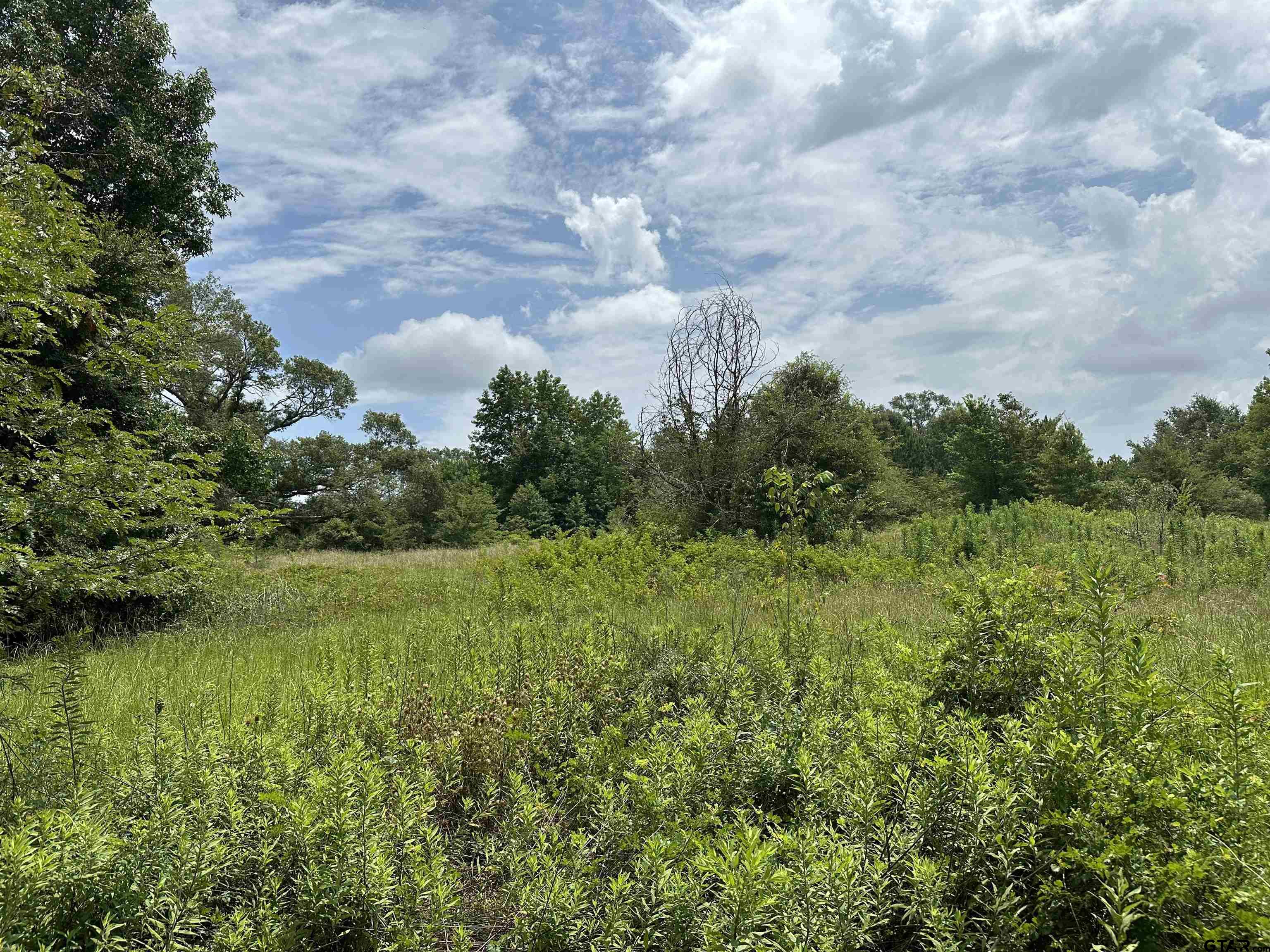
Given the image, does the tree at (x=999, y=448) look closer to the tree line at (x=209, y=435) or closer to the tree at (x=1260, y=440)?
the tree line at (x=209, y=435)

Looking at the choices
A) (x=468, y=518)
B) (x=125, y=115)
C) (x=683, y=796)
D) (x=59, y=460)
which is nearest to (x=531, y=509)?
(x=468, y=518)

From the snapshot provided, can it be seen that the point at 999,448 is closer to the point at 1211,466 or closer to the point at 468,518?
the point at 1211,466

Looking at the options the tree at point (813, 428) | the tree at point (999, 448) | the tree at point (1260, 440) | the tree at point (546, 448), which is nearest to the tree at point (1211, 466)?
the tree at point (1260, 440)

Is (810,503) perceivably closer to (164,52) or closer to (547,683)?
(547,683)

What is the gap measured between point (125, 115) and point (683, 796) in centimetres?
1772

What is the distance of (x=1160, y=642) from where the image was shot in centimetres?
523

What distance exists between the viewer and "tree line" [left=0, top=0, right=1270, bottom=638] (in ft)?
13.1

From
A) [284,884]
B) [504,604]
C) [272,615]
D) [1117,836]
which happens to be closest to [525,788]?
[284,884]

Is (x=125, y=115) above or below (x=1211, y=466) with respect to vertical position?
above

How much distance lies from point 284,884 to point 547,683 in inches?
Result: 72.5

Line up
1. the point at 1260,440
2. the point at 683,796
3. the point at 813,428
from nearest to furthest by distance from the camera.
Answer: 1. the point at 683,796
2. the point at 813,428
3. the point at 1260,440

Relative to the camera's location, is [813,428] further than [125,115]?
Yes

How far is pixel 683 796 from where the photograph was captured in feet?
9.41

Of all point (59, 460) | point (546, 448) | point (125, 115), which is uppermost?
point (125, 115)
